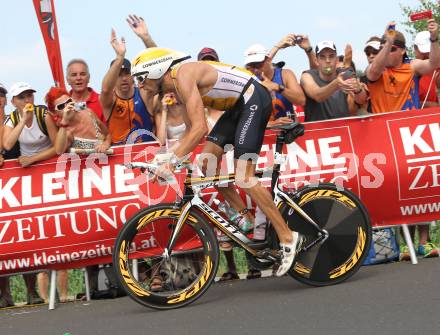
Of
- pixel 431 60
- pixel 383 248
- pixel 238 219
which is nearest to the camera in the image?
pixel 238 219

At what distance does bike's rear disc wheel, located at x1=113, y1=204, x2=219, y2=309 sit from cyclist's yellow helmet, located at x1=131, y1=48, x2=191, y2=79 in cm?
112

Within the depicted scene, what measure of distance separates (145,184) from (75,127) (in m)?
0.96

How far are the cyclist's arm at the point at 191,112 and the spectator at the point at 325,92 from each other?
2212mm

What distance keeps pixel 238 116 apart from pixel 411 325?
2.67 meters

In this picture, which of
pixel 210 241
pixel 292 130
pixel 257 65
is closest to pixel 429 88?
pixel 257 65

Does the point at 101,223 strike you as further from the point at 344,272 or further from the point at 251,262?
the point at 344,272

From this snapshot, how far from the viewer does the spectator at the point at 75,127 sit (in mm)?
8742

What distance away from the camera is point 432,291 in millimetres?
6852

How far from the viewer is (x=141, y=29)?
9289 mm

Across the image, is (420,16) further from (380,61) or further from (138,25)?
(138,25)

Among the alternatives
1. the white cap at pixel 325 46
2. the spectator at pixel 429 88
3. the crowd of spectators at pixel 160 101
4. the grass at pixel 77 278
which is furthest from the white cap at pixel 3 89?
the spectator at pixel 429 88

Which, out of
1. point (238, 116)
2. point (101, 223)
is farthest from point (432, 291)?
point (101, 223)

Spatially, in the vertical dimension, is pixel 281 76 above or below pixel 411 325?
above

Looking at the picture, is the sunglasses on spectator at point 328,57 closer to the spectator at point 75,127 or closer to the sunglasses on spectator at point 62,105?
the spectator at point 75,127
